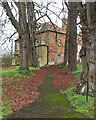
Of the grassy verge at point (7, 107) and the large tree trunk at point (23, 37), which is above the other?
the large tree trunk at point (23, 37)

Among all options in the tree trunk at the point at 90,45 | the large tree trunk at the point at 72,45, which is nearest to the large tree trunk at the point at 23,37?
the large tree trunk at the point at 72,45

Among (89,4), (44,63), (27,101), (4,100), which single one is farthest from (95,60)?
(44,63)

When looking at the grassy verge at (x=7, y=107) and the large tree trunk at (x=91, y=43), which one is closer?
the grassy verge at (x=7, y=107)

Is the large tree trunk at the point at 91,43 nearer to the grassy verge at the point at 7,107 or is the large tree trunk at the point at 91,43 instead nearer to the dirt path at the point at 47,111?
the dirt path at the point at 47,111

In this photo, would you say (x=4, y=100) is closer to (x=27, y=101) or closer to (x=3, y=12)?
(x=27, y=101)

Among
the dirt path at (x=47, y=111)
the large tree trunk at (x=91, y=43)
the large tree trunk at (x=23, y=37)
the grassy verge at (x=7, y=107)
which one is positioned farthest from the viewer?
the large tree trunk at (x=23, y=37)

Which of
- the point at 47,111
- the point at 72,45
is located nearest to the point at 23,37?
the point at 72,45

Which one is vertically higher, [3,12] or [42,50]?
[3,12]

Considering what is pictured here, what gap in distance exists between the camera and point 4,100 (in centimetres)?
514

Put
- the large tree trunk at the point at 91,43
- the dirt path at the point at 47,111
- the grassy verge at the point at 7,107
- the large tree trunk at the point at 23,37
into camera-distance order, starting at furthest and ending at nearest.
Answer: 1. the large tree trunk at the point at 23,37
2. the large tree trunk at the point at 91,43
3. the grassy verge at the point at 7,107
4. the dirt path at the point at 47,111

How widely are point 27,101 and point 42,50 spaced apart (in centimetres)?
2500

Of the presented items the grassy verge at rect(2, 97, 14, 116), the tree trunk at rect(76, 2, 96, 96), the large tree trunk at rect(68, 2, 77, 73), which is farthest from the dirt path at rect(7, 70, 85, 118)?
the large tree trunk at rect(68, 2, 77, 73)

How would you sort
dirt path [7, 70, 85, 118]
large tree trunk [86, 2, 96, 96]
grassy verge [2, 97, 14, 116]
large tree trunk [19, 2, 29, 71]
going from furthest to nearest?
large tree trunk [19, 2, 29, 71] → large tree trunk [86, 2, 96, 96] → grassy verge [2, 97, 14, 116] → dirt path [7, 70, 85, 118]

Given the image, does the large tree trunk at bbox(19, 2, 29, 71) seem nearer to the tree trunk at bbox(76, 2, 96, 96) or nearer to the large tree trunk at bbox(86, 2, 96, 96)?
the tree trunk at bbox(76, 2, 96, 96)
